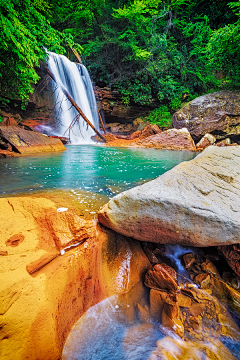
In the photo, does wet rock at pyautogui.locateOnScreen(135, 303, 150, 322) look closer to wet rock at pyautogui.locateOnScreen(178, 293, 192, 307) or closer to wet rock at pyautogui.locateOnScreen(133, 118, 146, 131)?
wet rock at pyautogui.locateOnScreen(178, 293, 192, 307)

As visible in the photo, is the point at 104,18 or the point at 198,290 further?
the point at 104,18

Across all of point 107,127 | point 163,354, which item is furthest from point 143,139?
point 163,354

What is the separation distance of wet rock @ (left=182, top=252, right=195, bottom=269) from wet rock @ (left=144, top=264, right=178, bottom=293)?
1.03ft


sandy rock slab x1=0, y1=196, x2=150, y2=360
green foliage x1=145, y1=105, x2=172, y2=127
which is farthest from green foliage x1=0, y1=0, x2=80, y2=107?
green foliage x1=145, y1=105, x2=172, y2=127

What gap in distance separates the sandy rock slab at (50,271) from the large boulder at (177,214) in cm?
25

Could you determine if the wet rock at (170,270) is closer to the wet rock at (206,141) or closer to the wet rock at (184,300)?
the wet rock at (184,300)

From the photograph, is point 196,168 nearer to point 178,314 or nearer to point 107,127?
point 178,314

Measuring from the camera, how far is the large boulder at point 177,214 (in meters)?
1.60

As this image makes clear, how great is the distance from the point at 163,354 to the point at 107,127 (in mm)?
15335

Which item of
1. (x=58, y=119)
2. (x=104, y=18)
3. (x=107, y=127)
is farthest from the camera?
(x=107, y=127)

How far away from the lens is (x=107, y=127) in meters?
15.3

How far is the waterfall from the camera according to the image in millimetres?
11484

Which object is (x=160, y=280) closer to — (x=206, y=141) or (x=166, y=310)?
(x=166, y=310)

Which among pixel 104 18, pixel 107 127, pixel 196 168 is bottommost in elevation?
pixel 196 168
